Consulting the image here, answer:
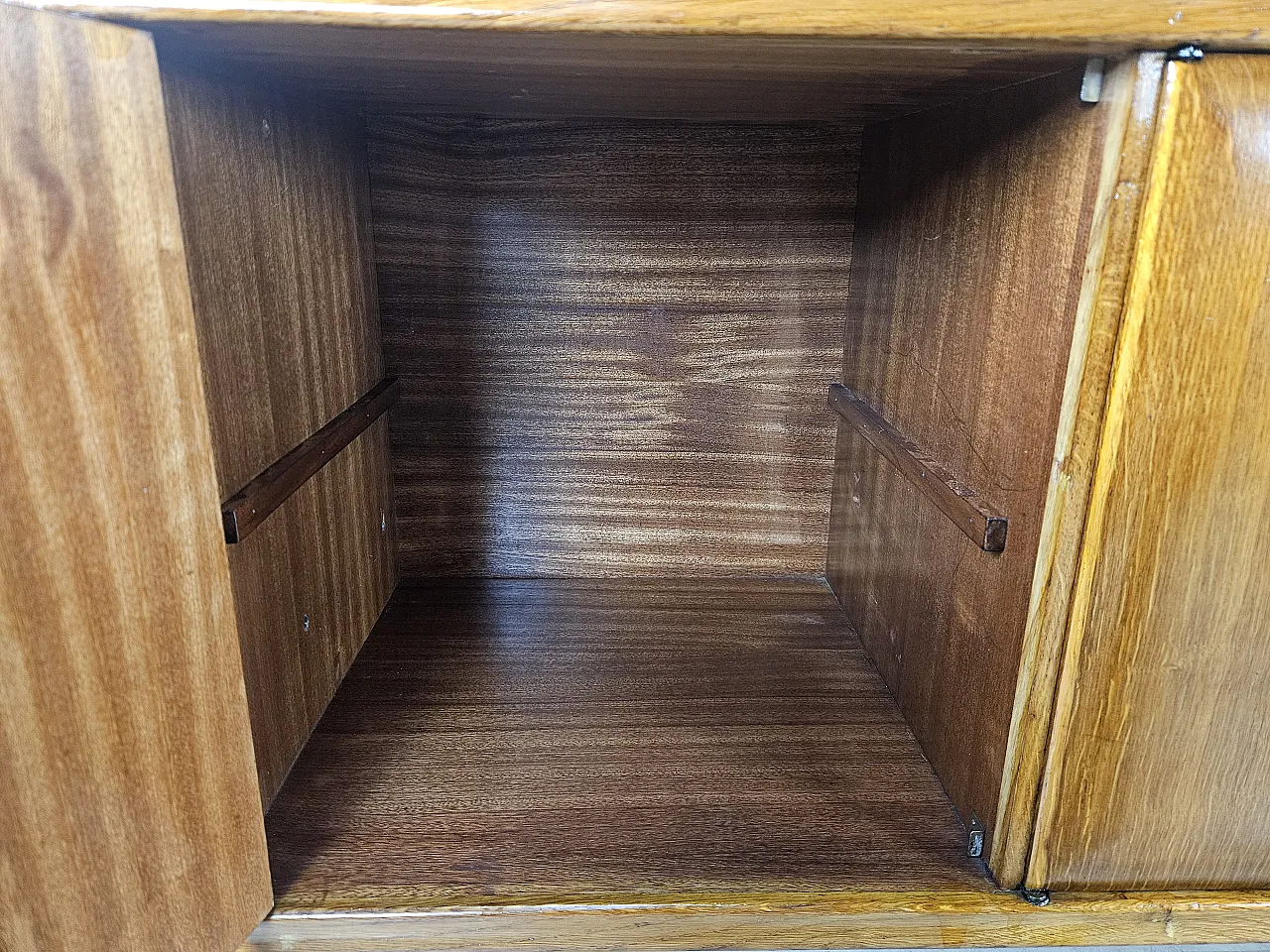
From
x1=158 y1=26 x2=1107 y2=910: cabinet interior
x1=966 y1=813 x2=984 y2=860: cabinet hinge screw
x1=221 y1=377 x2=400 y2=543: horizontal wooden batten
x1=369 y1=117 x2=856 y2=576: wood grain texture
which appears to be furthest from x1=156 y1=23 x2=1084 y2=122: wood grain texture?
x1=966 y1=813 x2=984 y2=860: cabinet hinge screw

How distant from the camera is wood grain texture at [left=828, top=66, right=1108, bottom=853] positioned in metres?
0.56

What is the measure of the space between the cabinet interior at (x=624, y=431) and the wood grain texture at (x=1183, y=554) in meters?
0.04

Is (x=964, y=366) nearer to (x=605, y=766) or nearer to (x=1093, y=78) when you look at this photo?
(x=1093, y=78)

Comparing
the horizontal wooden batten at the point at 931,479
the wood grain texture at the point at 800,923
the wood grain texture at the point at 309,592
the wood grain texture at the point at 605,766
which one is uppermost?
the horizontal wooden batten at the point at 931,479

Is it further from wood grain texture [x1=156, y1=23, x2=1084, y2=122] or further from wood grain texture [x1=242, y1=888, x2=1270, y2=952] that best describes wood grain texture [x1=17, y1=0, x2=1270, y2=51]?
wood grain texture [x1=242, y1=888, x2=1270, y2=952]

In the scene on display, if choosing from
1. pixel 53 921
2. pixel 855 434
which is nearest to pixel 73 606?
pixel 53 921

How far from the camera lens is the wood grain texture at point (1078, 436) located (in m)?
0.48

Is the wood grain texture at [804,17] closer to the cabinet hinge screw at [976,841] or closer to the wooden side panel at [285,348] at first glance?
the wooden side panel at [285,348]

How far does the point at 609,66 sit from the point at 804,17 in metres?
0.17

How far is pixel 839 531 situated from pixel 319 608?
1.84ft

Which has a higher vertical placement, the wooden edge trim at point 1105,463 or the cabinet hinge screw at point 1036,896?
the wooden edge trim at point 1105,463

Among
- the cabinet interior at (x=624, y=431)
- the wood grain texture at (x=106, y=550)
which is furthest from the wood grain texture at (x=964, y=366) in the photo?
the wood grain texture at (x=106, y=550)

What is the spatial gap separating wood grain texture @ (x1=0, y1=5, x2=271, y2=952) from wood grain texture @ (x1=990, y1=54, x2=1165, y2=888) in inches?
18.7

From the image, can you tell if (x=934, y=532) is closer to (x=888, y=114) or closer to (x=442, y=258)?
(x=888, y=114)
